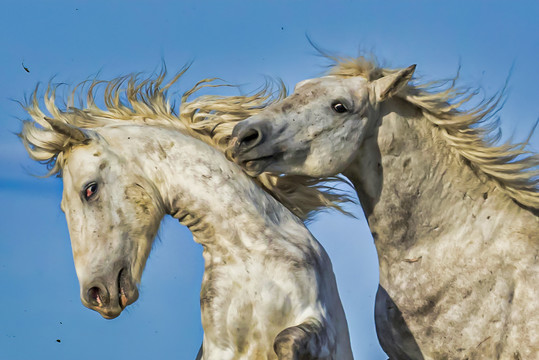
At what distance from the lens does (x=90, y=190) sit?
4945 millimetres

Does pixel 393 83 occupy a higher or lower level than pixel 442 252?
higher

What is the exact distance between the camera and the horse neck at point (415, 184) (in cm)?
510

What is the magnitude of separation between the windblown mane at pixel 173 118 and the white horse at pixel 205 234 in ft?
0.51

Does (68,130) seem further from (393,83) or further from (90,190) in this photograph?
(393,83)

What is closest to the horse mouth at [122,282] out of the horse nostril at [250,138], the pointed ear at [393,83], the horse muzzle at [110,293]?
the horse muzzle at [110,293]

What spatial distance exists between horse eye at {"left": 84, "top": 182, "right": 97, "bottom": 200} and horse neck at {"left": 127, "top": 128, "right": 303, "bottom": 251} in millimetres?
291

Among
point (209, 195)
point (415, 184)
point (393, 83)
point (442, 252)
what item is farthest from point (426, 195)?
point (209, 195)

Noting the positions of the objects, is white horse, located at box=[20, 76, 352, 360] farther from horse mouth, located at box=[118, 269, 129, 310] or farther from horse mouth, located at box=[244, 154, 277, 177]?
horse mouth, located at box=[244, 154, 277, 177]

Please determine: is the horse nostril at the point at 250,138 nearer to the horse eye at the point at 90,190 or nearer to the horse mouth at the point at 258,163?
the horse mouth at the point at 258,163

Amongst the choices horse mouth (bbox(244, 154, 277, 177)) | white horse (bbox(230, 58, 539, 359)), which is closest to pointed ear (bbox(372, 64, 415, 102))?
white horse (bbox(230, 58, 539, 359))

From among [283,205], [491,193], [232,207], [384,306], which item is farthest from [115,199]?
[491,193]

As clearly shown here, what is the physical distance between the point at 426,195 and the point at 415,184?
3.5 inches

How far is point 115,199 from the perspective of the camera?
494cm

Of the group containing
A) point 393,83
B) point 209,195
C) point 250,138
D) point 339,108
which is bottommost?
point 209,195
